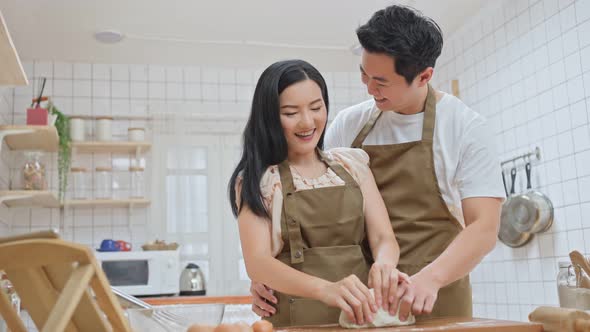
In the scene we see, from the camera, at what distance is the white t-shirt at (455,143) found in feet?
5.16

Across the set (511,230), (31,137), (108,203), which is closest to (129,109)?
(108,203)

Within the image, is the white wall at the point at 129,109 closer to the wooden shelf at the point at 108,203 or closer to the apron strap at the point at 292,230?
the wooden shelf at the point at 108,203

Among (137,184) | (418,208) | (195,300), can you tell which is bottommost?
(195,300)

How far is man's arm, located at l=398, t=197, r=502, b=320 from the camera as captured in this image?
1.24m

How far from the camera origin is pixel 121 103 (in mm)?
4879

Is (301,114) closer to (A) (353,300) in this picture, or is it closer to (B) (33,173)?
(A) (353,300)

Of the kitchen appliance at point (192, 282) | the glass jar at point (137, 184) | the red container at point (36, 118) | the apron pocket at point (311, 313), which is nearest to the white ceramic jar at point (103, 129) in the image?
the glass jar at point (137, 184)

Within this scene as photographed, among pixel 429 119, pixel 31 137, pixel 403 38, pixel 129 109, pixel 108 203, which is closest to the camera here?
pixel 403 38

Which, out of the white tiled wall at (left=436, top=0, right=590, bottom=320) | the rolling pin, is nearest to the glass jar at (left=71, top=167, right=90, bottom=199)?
the white tiled wall at (left=436, top=0, right=590, bottom=320)

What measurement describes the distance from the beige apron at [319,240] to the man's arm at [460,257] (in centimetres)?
15

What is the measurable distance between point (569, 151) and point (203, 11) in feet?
7.18

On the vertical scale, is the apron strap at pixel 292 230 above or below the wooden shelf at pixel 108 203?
below

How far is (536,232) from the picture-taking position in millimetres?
3551

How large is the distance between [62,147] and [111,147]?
335 mm
